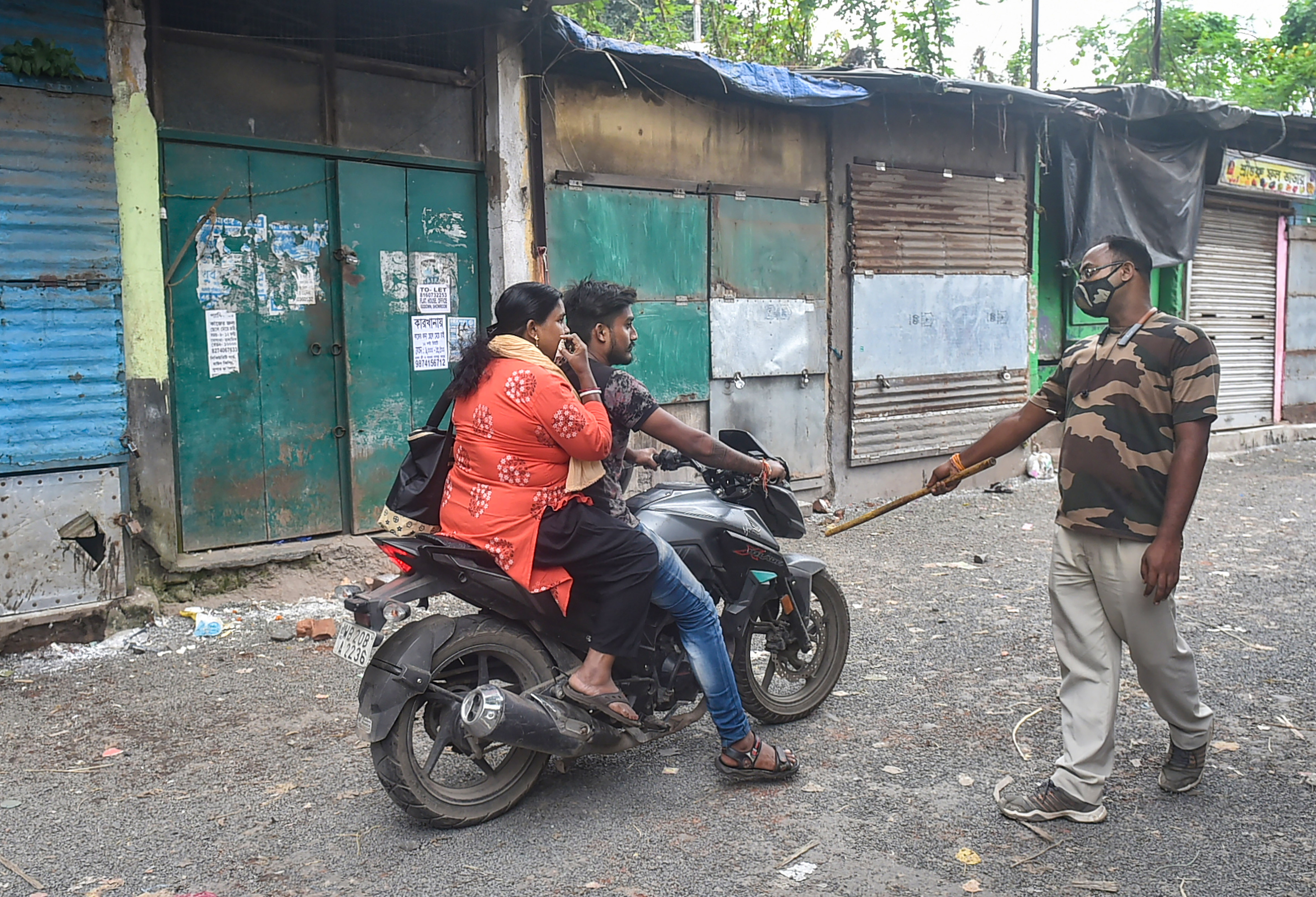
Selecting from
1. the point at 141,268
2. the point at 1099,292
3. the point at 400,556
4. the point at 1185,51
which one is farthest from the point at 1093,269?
the point at 1185,51

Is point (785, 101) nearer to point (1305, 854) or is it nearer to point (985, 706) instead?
point (985, 706)

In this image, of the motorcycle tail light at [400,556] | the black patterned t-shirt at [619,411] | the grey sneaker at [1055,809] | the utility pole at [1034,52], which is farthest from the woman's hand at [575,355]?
the utility pole at [1034,52]

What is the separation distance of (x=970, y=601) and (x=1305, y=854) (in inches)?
Answer: 131

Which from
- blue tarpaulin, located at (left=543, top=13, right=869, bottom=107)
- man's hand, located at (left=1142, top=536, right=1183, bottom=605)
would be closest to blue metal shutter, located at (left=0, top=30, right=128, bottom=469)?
blue tarpaulin, located at (left=543, top=13, right=869, bottom=107)

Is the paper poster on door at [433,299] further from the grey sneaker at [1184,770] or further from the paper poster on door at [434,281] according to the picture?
the grey sneaker at [1184,770]

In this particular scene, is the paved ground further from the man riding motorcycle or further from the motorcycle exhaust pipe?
the motorcycle exhaust pipe

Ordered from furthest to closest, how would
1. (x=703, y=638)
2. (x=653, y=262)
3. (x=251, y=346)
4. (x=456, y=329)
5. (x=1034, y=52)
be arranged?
(x=1034, y=52)
(x=653, y=262)
(x=456, y=329)
(x=251, y=346)
(x=703, y=638)

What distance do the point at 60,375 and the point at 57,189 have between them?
3.06ft

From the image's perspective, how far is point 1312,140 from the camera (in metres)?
14.0

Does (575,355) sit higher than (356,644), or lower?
higher

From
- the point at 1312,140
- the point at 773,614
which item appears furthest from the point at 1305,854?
the point at 1312,140

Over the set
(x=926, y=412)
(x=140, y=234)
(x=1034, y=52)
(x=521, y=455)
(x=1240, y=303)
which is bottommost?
(x=926, y=412)

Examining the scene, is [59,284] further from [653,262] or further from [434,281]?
[653,262]

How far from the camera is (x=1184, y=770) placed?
3.63 meters
